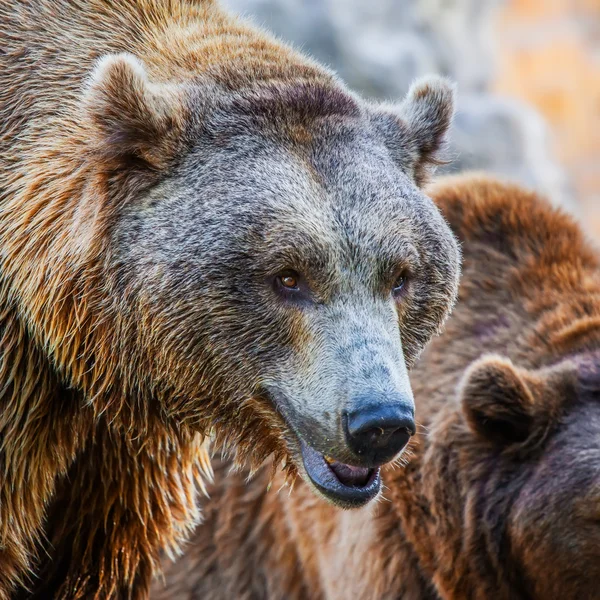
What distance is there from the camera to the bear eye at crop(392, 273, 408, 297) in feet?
14.8

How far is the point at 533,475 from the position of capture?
6035mm

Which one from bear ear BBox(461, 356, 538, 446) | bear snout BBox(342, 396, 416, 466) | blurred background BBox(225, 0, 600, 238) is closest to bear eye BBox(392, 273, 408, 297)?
bear snout BBox(342, 396, 416, 466)

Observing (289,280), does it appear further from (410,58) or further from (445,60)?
(445,60)

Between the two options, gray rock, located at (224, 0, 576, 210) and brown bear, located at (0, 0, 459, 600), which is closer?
brown bear, located at (0, 0, 459, 600)

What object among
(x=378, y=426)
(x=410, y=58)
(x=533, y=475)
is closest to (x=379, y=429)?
(x=378, y=426)

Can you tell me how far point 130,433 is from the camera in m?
4.80

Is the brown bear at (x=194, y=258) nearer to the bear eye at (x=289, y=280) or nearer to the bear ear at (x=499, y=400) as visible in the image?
the bear eye at (x=289, y=280)

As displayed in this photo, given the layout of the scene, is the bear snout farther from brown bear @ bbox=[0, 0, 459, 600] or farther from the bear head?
the bear head

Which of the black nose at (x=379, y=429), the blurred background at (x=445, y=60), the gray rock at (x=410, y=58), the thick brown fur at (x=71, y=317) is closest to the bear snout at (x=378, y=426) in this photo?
the black nose at (x=379, y=429)

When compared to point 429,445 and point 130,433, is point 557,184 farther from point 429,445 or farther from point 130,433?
point 130,433

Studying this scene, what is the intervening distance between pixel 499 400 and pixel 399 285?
170 centimetres

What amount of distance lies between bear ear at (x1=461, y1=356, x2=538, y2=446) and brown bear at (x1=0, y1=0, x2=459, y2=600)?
4.06ft

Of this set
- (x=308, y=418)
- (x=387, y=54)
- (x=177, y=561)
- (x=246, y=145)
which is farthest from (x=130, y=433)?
(x=387, y=54)

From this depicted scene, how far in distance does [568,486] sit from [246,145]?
261 centimetres
